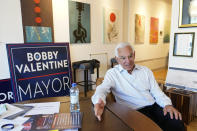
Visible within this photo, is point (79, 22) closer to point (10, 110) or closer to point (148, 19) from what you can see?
point (10, 110)

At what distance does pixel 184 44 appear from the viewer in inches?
98.0

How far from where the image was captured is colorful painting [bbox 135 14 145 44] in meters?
5.18

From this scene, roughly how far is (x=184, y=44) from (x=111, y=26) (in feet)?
7.12

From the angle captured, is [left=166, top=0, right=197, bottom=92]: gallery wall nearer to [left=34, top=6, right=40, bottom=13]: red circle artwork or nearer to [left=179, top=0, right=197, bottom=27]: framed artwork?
[left=179, top=0, right=197, bottom=27]: framed artwork

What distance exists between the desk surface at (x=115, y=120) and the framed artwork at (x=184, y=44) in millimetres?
1892

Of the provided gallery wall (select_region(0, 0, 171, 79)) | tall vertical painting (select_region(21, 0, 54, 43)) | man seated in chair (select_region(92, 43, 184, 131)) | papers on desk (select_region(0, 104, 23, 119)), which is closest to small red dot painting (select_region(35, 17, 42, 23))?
tall vertical painting (select_region(21, 0, 54, 43))

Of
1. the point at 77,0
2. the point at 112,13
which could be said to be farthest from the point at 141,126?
the point at 112,13

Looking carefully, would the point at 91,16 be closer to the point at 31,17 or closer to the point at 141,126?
the point at 31,17

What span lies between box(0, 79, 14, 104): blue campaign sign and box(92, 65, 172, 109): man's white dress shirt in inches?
75.1

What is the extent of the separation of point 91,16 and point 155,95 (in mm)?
2753

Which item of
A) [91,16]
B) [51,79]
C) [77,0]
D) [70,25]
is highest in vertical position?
[77,0]

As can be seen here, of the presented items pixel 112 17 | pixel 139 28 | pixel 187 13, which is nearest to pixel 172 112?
pixel 187 13

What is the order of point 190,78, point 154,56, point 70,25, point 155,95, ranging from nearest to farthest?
point 155,95, point 190,78, point 70,25, point 154,56

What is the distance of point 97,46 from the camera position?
13.1ft
